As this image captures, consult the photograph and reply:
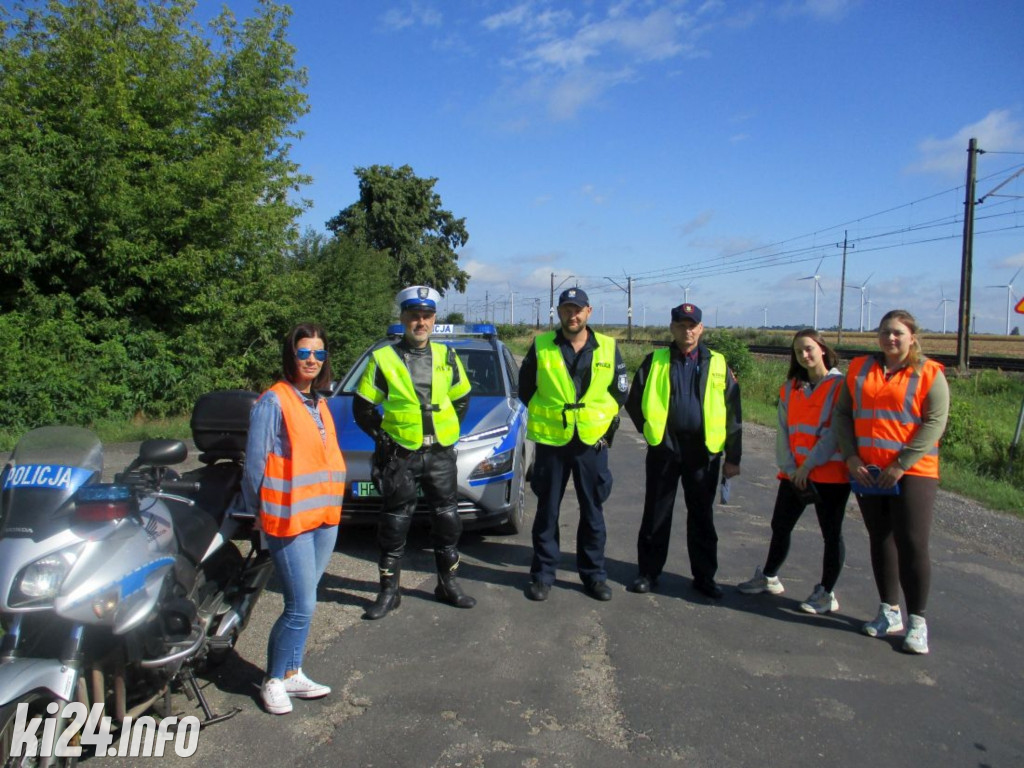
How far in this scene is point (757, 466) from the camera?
942 centimetres

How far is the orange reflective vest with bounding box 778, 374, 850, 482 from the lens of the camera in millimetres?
4438

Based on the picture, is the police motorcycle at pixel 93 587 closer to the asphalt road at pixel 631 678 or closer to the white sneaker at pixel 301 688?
the white sneaker at pixel 301 688

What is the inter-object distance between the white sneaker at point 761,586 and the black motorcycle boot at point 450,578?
6.02 ft

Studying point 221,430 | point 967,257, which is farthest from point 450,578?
point 967,257

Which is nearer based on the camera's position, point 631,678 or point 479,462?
point 631,678

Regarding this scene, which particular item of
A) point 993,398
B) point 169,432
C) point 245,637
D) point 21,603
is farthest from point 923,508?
point 993,398

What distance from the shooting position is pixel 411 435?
14.1ft

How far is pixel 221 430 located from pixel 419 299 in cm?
137

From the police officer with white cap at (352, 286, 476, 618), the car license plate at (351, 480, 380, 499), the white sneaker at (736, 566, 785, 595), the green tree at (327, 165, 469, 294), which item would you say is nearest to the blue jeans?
the police officer with white cap at (352, 286, 476, 618)

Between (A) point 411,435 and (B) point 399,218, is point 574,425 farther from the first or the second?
(B) point 399,218

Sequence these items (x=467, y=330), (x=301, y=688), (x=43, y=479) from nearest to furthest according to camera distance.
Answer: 1. (x=43, y=479)
2. (x=301, y=688)
3. (x=467, y=330)

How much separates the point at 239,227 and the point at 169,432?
4.26 meters

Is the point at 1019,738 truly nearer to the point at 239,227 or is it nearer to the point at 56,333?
the point at 56,333

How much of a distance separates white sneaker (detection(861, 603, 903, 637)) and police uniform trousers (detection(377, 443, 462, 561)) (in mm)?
2524
